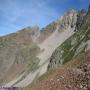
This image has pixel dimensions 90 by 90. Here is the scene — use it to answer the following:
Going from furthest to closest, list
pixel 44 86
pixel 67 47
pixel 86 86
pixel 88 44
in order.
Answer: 1. pixel 67 47
2. pixel 88 44
3. pixel 44 86
4. pixel 86 86

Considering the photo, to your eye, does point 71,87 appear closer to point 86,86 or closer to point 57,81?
point 86,86

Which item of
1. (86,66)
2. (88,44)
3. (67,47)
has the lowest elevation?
(86,66)

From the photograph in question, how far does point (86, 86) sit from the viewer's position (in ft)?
76.2

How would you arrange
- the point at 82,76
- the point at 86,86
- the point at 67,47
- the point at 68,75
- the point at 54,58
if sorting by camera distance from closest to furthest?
the point at 86,86 → the point at 82,76 → the point at 68,75 → the point at 54,58 → the point at 67,47

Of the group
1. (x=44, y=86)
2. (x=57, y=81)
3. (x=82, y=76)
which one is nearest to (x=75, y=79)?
(x=82, y=76)

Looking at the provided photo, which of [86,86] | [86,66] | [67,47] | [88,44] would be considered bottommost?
[86,86]

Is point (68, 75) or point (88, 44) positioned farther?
point (88, 44)

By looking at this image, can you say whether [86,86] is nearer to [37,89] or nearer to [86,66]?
[86,66]

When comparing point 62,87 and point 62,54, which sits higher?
point 62,54

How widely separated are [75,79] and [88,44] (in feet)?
338

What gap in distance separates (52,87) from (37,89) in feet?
10.1

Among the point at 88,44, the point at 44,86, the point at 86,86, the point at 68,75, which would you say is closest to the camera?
the point at 86,86

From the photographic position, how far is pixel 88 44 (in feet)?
416

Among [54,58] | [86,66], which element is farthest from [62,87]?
[54,58]
